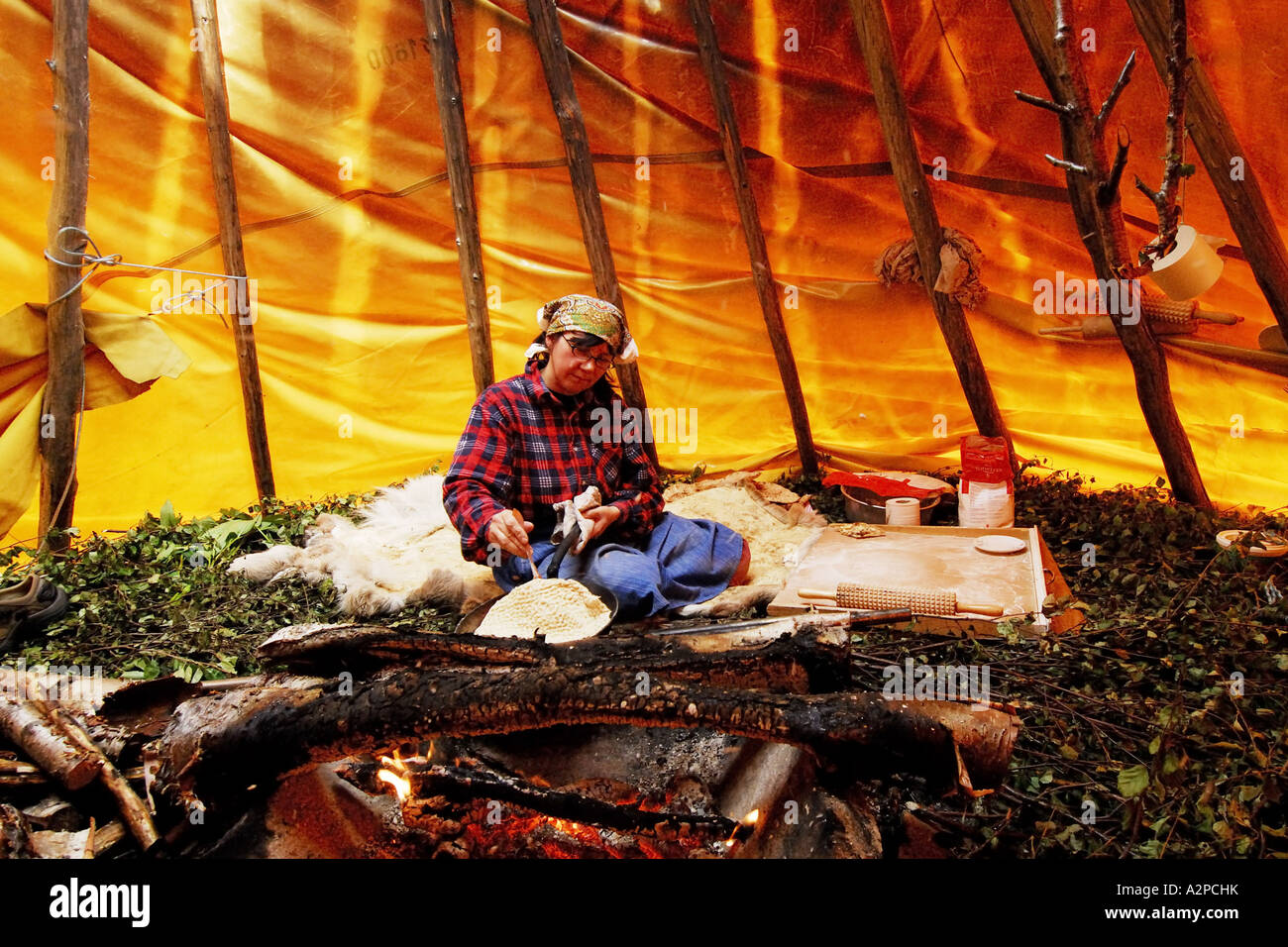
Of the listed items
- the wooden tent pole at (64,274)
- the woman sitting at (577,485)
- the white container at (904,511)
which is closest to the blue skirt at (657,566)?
the woman sitting at (577,485)

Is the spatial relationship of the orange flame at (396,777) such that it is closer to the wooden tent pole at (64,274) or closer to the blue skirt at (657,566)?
the blue skirt at (657,566)

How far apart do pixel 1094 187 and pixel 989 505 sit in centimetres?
139

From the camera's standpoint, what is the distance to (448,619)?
134 inches

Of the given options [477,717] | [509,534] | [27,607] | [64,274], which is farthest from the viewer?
[64,274]

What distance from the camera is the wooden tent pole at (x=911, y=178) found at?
411 centimetres

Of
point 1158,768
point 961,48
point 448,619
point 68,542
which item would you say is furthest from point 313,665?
point 961,48

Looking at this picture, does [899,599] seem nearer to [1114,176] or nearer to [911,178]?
[1114,176]

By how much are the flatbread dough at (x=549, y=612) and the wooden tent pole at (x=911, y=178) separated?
2.39 m

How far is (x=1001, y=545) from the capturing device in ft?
11.4
